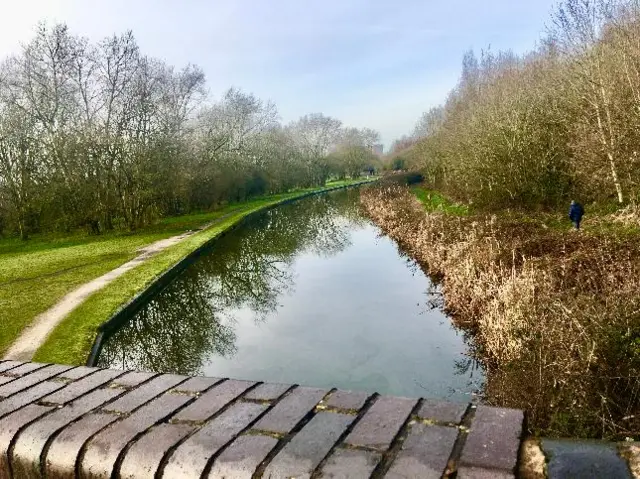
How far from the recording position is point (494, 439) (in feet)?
4.55

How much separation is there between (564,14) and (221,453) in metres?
22.2

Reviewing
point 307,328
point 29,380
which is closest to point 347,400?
point 29,380

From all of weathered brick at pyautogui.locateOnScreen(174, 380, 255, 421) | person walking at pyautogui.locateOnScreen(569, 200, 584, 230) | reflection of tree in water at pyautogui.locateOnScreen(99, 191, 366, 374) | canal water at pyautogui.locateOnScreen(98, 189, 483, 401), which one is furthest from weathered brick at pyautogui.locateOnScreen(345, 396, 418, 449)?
person walking at pyautogui.locateOnScreen(569, 200, 584, 230)

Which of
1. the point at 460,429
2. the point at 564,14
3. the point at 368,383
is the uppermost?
the point at 564,14

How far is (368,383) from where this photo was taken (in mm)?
8594

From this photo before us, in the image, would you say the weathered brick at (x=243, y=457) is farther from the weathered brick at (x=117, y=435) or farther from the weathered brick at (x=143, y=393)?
the weathered brick at (x=143, y=393)

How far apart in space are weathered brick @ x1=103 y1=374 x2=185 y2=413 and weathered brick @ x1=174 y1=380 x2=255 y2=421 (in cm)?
19

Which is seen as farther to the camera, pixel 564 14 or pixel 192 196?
pixel 192 196

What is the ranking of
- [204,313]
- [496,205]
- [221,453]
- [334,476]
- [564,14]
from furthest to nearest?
[496,205] < [564,14] < [204,313] < [221,453] < [334,476]

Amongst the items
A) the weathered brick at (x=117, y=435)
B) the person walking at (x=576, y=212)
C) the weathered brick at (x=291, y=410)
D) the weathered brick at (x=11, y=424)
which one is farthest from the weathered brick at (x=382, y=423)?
the person walking at (x=576, y=212)

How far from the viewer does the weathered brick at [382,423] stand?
1455 mm

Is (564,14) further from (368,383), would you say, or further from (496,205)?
(368,383)

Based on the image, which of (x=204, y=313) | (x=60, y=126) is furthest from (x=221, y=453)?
(x=60, y=126)

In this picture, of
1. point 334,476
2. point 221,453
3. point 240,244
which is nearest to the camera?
point 334,476
